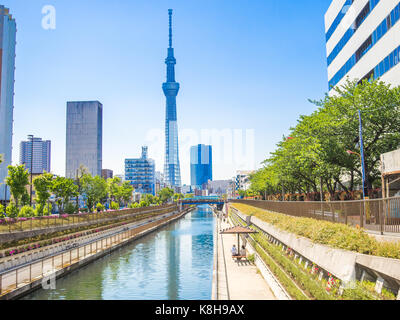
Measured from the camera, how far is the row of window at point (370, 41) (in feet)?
125

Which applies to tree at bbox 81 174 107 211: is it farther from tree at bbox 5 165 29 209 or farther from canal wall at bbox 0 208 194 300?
tree at bbox 5 165 29 209

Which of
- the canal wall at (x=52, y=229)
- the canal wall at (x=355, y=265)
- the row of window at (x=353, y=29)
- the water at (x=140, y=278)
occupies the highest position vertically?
the row of window at (x=353, y=29)

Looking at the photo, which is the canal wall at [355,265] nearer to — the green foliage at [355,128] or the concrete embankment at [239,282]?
the concrete embankment at [239,282]

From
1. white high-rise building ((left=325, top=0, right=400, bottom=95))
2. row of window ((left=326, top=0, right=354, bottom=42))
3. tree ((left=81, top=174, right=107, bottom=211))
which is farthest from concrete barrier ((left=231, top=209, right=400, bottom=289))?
tree ((left=81, top=174, right=107, bottom=211))

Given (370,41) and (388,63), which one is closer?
(388,63)

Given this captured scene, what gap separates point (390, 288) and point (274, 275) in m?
10.4

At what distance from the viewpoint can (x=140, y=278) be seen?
108 feet

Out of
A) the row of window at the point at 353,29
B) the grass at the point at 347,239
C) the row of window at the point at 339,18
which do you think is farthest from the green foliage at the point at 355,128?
Answer: the row of window at the point at 339,18

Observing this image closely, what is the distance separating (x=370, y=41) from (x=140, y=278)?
40.5m

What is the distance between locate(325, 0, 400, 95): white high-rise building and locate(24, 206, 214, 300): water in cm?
2396

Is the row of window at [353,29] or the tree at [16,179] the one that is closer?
the row of window at [353,29]

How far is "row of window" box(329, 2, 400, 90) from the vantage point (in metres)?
38.1

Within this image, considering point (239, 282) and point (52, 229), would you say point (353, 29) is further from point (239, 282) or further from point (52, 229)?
point (52, 229)

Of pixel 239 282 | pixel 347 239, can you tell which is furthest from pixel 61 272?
pixel 347 239
